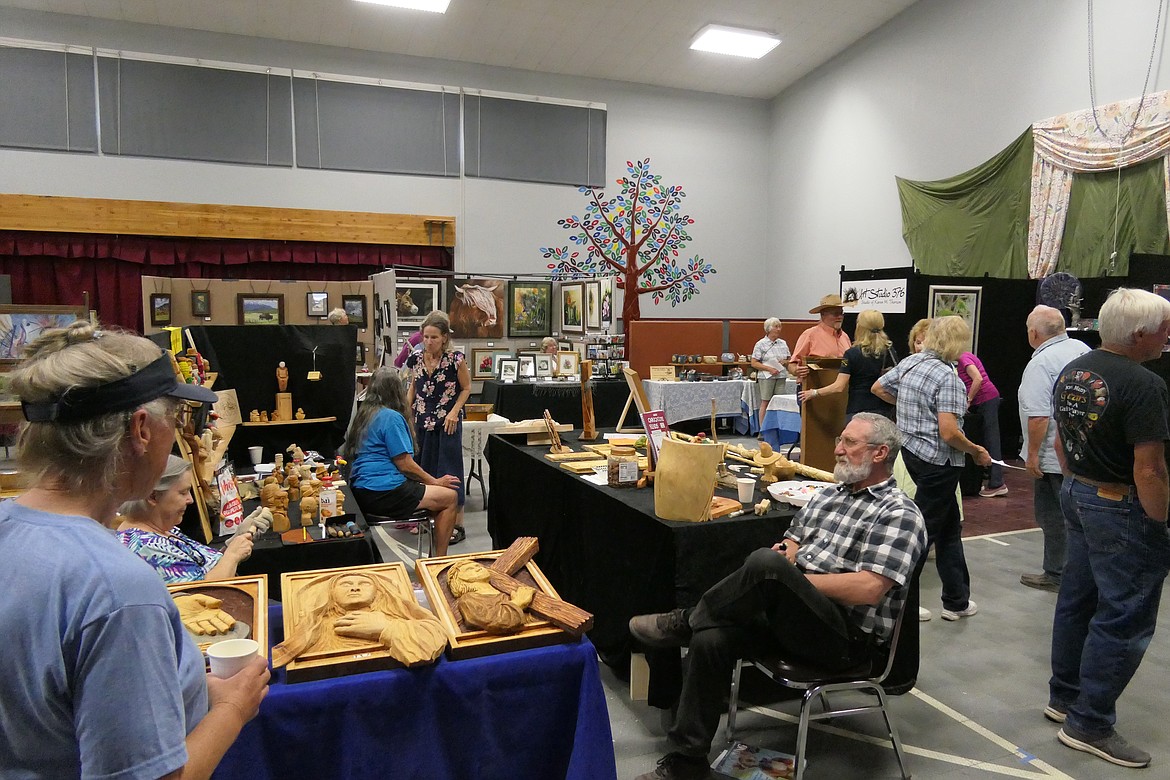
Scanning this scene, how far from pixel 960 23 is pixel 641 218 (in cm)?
521

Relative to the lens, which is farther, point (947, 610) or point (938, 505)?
point (947, 610)

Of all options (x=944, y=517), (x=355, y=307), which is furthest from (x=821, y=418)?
(x=355, y=307)

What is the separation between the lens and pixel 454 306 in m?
10.7

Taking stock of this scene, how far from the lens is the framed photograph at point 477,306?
35.1 ft

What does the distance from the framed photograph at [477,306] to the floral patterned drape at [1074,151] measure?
6.85 metres

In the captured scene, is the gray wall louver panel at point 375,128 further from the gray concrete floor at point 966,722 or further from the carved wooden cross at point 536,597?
the carved wooden cross at point 536,597

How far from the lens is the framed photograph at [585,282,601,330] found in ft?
31.7

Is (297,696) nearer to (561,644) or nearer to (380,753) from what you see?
(380,753)

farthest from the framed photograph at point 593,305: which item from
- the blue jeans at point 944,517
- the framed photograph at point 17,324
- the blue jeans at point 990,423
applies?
the blue jeans at point 944,517

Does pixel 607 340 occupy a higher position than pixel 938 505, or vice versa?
pixel 607 340

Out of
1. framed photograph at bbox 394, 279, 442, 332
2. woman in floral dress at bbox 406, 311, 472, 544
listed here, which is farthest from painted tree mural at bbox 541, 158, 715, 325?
woman in floral dress at bbox 406, 311, 472, 544

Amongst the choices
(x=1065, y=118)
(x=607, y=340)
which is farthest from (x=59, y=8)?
(x=1065, y=118)

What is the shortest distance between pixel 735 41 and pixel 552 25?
8.96ft

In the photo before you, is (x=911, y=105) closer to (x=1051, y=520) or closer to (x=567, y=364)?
(x=567, y=364)
